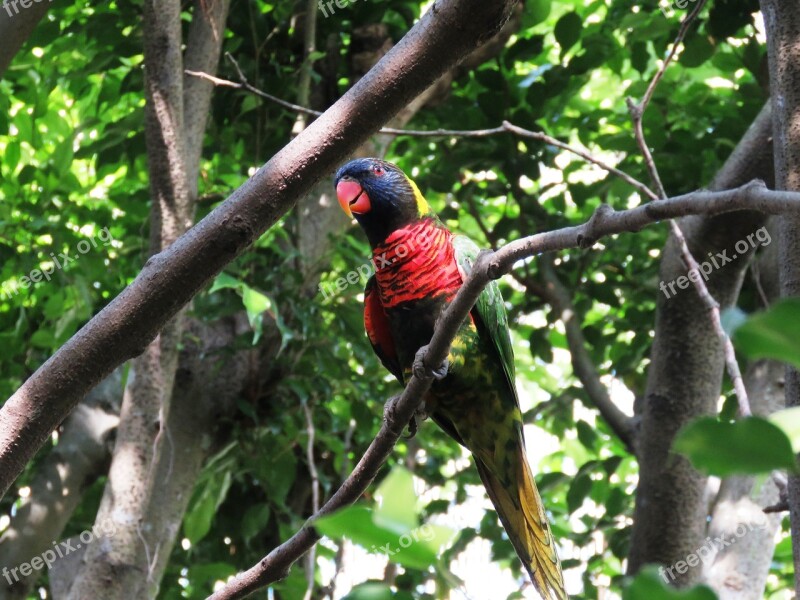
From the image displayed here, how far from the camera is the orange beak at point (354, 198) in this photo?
321 cm

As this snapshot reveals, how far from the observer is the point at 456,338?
2.90 meters

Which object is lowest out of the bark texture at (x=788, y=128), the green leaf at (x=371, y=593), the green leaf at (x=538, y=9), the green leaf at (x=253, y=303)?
the green leaf at (x=371, y=593)

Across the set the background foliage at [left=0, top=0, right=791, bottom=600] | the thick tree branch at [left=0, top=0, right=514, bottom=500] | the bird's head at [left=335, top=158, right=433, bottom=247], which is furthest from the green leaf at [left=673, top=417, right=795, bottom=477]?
the background foliage at [left=0, top=0, right=791, bottom=600]

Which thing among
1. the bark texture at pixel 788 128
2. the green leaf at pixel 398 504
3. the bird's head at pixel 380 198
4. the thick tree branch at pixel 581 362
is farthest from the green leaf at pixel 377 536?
the thick tree branch at pixel 581 362

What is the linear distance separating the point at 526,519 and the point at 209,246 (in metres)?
1.84

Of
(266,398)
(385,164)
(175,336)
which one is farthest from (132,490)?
(385,164)

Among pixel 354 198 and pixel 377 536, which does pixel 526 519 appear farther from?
pixel 377 536

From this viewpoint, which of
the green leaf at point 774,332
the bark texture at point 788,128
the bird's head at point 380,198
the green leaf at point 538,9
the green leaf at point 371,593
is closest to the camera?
the green leaf at point 774,332

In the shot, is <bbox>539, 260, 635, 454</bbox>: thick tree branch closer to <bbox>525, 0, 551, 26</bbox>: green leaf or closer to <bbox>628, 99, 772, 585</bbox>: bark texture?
<bbox>628, 99, 772, 585</bbox>: bark texture

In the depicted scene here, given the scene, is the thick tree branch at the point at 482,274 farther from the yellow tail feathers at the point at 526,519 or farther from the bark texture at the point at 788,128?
the yellow tail feathers at the point at 526,519

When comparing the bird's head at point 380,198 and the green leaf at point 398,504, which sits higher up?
the bird's head at point 380,198

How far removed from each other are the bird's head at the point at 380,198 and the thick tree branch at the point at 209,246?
64.6 inches

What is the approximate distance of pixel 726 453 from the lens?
0.49 metres

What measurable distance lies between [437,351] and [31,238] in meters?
2.47
